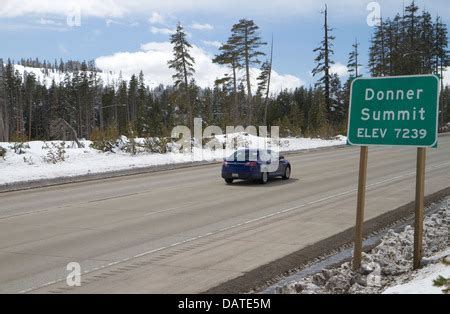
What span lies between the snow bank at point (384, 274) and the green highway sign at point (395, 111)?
1.71 meters

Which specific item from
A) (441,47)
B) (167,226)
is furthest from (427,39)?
(167,226)

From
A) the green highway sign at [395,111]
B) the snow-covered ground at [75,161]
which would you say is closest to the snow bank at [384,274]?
the green highway sign at [395,111]

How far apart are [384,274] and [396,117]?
222cm

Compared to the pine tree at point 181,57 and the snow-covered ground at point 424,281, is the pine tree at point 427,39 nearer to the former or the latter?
the pine tree at point 181,57

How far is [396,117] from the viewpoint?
7.53m

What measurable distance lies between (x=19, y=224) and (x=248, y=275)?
21.8 ft

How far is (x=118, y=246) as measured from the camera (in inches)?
384

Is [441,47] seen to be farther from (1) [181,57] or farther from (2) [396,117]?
(2) [396,117]

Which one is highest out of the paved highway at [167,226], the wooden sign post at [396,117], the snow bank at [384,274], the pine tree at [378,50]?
the pine tree at [378,50]

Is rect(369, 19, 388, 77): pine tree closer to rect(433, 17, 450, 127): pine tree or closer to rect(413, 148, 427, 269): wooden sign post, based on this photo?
rect(433, 17, 450, 127): pine tree

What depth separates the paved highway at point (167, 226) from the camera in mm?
7797

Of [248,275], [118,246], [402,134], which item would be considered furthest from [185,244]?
[402,134]

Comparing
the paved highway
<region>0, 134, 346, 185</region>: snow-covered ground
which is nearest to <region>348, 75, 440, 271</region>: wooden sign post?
the paved highway

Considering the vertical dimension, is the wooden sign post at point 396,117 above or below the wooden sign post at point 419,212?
above
